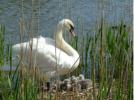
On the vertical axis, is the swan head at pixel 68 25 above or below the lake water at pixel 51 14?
below

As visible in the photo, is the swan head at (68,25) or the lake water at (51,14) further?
the lake water at (51,14)

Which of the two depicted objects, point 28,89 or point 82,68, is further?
point 82,68

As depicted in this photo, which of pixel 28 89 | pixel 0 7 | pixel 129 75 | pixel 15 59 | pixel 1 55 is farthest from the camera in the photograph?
pixel 0 7

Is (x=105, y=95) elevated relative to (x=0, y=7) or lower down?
lower down

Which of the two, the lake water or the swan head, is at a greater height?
the lake water

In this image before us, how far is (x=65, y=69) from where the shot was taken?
5.39 meters

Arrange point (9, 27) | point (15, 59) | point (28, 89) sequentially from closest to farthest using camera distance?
1. point (28, 89)
2. point (15, 59)
3. point (9, 27)

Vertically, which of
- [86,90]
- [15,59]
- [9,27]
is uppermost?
[9,27]

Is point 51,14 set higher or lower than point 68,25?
higher

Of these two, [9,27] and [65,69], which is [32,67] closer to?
[65,69]

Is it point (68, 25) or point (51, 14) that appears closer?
point (68, 25)

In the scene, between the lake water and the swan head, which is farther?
the lake water

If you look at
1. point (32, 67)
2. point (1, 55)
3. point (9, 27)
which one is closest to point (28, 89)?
point (32, 67)

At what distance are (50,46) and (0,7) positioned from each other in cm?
595
